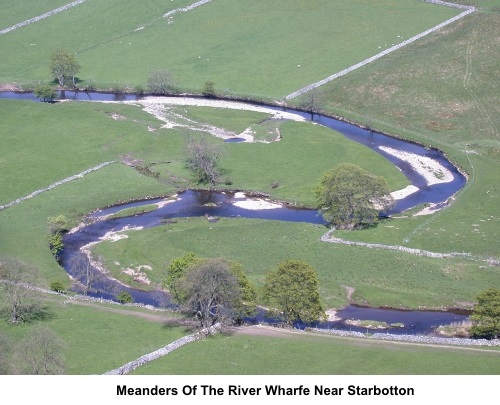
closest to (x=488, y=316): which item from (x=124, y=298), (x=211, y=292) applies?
(x=211, y=292)

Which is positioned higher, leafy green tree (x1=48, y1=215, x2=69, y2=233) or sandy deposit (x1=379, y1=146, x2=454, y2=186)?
sandy deposit (x1=379, y1=146, x2=454, y2=186)

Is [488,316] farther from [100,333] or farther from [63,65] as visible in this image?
[63,65]

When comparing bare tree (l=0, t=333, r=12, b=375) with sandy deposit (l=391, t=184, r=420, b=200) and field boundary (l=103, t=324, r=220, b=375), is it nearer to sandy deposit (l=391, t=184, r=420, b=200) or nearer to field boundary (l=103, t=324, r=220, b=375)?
field boundary (l=103, t=324, r=220, b=375)

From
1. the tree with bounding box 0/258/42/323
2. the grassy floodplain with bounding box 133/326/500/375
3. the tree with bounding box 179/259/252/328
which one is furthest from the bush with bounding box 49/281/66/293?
the grassy floodplain with bounding box 133/326/500/375

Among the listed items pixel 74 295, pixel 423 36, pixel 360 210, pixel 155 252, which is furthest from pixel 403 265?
pixel 423 36

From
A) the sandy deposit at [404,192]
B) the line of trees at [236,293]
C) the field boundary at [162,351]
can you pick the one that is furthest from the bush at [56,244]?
the sandy deposit at [404,192]

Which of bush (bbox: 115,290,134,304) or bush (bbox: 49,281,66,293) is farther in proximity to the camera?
bush (bbox: 49,281,66,293)

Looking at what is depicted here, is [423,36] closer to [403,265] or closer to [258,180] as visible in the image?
[258,180]
